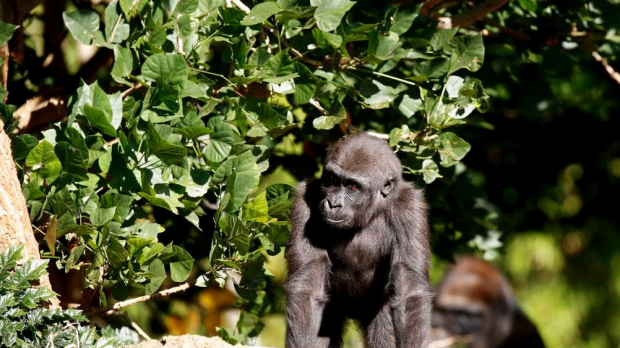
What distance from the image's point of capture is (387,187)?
5.08m

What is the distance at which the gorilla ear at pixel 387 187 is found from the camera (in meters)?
5.06

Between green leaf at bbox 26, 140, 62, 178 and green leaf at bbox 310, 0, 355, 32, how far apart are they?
1.49m

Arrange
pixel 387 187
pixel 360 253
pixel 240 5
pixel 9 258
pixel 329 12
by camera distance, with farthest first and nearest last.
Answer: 1. pixel 360 253
2. pixel 387 187
3. pixel 240 5
4. pixel 329 12
5. pixel 9 258

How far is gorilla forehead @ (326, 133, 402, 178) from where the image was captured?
4973mm

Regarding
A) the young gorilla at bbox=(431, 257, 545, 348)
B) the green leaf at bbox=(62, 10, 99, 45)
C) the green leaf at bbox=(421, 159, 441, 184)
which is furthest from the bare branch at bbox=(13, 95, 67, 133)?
the young gorilla at bbox=(431, 257, 545, 348)

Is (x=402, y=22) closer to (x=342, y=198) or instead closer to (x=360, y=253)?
(x=342, y=198)

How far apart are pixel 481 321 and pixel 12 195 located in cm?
715

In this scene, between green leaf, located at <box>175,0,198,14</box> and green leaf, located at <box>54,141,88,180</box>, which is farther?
green leaf, located at <box>175,0,198,14</box>

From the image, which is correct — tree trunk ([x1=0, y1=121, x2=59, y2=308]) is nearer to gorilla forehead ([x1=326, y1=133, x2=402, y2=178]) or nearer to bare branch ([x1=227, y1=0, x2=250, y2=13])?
bare branch ([x1=227, y1=0, x2=250, y2=13])

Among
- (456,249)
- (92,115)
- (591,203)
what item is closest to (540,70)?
(456,249)

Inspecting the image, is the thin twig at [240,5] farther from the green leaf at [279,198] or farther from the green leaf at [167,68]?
the green leaf at [279,198]

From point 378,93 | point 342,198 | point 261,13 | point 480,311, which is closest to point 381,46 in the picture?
point 378,93

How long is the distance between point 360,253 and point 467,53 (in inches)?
52.1

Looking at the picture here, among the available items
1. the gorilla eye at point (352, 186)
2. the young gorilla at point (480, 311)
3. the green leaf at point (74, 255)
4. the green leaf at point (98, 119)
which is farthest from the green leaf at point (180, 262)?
the young gorilla at point (480, 311)
